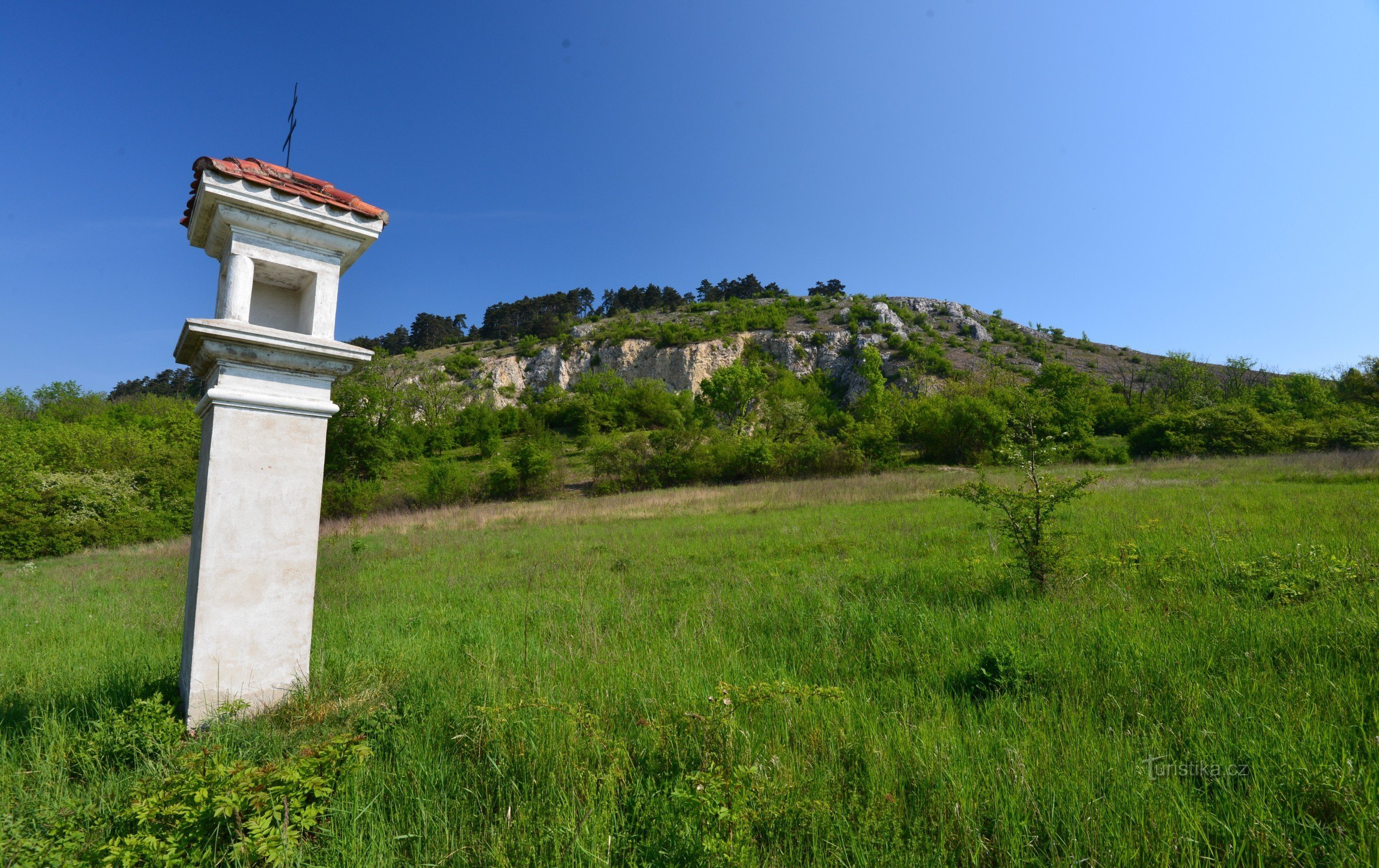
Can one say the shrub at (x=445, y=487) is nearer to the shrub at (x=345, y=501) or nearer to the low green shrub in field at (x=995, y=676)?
the shrub at (x=345, y=501)

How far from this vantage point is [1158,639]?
3.66 m

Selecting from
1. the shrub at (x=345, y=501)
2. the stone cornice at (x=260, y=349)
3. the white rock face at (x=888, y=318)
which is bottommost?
the shrub at (x=345, y=501)

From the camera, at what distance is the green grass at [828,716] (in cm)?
202

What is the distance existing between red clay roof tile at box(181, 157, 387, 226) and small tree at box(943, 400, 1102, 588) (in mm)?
5675

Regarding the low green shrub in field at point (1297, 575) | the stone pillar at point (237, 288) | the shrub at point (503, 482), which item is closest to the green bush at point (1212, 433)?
the low green shrub in field at point (1297, 575)

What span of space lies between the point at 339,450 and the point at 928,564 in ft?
118

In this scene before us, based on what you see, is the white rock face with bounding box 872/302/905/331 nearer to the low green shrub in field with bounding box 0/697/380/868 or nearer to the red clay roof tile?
the red clay roof tile

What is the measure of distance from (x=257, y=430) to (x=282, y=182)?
1.44m

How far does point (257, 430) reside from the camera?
297 centimetres

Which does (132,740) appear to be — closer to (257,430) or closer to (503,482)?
(257,430)

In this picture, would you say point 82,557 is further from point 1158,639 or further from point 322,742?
point 1158,639

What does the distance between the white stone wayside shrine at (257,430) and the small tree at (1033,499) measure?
5.57 metres

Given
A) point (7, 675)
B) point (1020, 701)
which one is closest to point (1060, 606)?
point (1020, 701)

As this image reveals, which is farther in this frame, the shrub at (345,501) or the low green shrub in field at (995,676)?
the shrub at (345,501)
